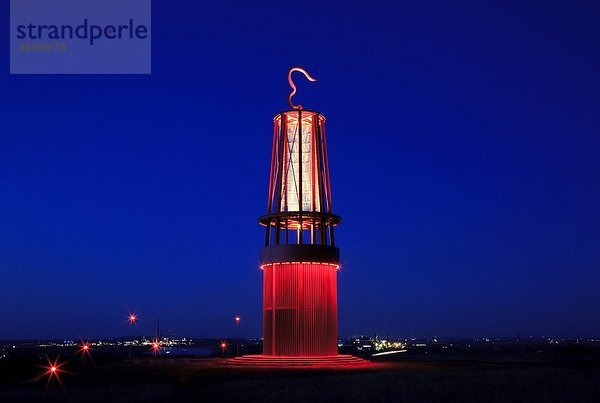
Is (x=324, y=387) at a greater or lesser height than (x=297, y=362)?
greater

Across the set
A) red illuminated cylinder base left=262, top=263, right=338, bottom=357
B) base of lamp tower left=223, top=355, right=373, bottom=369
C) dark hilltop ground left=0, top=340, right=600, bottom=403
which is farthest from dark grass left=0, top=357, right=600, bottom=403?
red illuminated cylinder base left=262, top=263, right=338, bottom=357

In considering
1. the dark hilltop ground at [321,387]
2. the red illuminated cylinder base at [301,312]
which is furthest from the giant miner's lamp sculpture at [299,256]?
the dark hilltop ground at [321,387]

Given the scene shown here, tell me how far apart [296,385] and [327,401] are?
460 cm

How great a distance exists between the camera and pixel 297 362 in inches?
1722

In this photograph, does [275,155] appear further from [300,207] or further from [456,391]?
[456,391]

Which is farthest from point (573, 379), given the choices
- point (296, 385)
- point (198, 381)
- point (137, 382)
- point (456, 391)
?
point (137, 382)

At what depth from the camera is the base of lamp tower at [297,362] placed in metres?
42.7

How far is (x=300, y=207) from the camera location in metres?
48.2

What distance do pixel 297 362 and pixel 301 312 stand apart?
354cm

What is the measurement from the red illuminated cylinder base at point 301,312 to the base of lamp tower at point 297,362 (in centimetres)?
127

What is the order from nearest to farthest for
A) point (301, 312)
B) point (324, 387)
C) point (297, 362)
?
point (324, 387) < point (297, 362) < point (301, 312)

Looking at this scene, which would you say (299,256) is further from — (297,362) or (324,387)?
(324,387)

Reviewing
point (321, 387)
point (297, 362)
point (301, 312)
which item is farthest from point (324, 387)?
point (301, 312)

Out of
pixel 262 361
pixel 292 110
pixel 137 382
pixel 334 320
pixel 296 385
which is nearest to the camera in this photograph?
pixel 296 385
